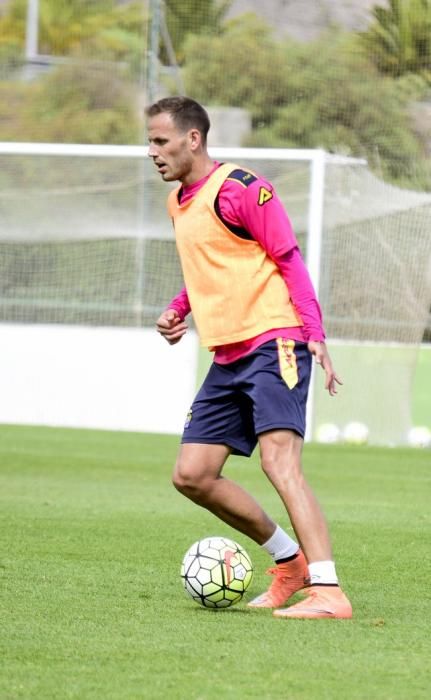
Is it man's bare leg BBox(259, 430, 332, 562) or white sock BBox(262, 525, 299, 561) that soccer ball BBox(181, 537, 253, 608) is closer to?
white sock BBox(262, 525, 299, 561)

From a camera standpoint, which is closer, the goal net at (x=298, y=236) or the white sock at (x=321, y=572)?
the white sock at (x=321, y=572)

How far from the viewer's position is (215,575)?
6.36 metres

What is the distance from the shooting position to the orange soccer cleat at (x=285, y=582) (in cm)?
658

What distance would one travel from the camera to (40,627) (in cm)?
584

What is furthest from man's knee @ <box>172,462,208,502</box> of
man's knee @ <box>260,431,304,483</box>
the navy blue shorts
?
man's knee @ <box>260,431,304,483</box>

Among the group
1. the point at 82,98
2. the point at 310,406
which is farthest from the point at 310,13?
the point at 310,406

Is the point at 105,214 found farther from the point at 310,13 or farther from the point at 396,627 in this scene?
the point at 310,13

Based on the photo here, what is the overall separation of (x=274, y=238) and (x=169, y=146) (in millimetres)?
637

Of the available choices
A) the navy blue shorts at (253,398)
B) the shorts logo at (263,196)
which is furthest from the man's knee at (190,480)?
the shorts logo at (263,196)

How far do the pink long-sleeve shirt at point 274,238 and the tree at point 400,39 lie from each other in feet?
110

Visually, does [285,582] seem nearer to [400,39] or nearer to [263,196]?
[263,196]

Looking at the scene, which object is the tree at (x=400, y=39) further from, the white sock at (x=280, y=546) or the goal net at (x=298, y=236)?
the white sock at (x=280, y=546)

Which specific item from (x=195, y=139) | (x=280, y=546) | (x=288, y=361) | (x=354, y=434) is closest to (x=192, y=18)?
(x=354, y=434)

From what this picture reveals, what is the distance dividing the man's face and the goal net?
1099 cm
